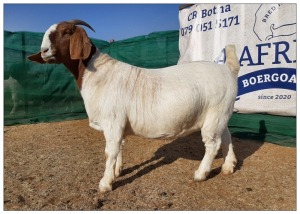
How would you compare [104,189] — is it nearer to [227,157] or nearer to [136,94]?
[136,94]

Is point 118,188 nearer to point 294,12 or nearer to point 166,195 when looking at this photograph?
point 166,195

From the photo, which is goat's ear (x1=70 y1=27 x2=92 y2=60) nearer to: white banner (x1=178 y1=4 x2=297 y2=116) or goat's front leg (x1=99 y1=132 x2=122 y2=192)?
goat's front leg (x1=99 y1=132 x2=122 y2=192)

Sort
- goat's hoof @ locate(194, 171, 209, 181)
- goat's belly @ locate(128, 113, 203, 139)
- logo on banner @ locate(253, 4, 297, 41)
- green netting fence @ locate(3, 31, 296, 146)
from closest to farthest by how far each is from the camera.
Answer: goat's belly @ locate(128, 113, 203, 139), goat's hoof @ locate(194, 171, 209, 181), logo on banner @ locate(253, 4, 297, 41), green netting fence @ locate(3, 31, 296, 146)

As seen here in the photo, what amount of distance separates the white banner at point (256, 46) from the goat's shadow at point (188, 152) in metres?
0.70

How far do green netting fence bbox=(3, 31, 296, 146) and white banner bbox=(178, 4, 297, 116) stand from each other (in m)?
1.19

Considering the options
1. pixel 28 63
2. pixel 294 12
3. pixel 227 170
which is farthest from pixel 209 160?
pixel 28 63

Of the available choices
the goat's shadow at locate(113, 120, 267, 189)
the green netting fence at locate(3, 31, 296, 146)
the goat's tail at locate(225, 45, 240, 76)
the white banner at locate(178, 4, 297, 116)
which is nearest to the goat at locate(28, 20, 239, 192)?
the goat's tail at locate(225, 45, 240, 76)

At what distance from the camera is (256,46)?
6543 millimetres

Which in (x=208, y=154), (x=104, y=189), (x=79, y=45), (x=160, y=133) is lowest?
(x=104, y=189)

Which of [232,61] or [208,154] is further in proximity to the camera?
[232,61]

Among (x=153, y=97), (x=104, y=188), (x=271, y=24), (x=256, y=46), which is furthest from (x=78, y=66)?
(x=271, y=24)

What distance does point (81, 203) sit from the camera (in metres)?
3.75

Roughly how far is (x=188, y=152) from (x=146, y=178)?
1641 millimetres

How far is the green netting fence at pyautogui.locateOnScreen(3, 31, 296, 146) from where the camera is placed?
846cm
